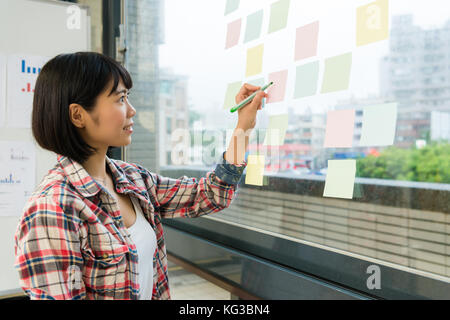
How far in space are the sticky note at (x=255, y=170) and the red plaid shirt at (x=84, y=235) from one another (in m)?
0.16

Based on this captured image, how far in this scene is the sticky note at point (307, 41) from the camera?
41.9 inches

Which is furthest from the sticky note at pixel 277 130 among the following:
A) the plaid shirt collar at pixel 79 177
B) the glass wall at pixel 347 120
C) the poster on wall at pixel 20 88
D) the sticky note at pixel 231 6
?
the poster on wall at pixel 20 88

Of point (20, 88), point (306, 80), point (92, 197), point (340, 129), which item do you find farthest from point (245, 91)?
point (20, 88)

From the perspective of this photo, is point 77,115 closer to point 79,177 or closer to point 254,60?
point 79,177

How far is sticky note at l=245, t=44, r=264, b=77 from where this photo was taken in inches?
48.4

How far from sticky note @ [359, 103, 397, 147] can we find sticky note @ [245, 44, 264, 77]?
414mm

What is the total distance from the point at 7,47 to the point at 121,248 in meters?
1.61

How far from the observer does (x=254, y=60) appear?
1.25 metres

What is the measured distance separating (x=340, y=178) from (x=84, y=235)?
644mm

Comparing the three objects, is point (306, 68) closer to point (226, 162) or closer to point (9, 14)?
point (226, 162)

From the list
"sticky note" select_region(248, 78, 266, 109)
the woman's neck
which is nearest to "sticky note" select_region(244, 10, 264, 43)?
"sticky note" select_region(248, 78, 266, 109)
